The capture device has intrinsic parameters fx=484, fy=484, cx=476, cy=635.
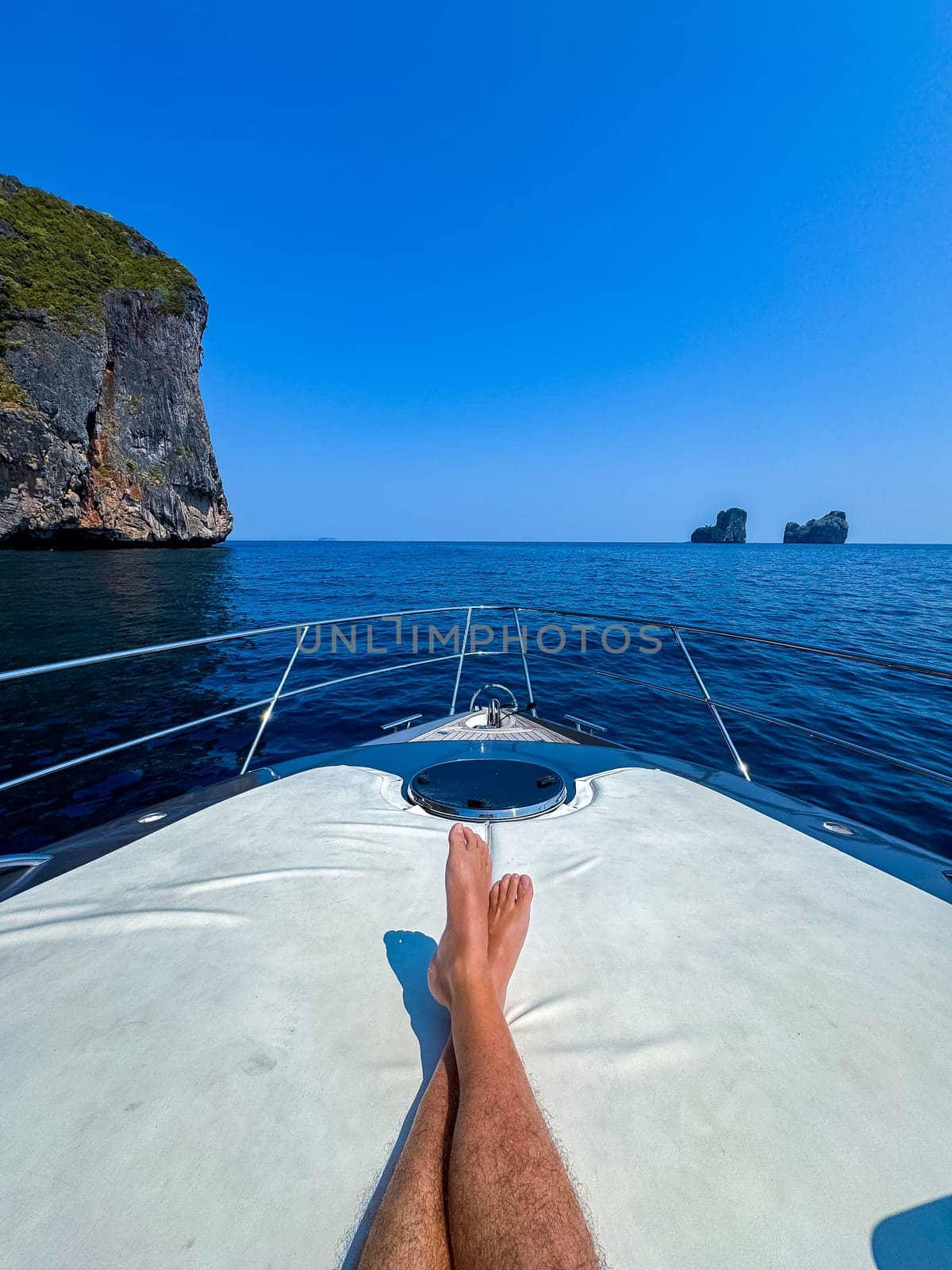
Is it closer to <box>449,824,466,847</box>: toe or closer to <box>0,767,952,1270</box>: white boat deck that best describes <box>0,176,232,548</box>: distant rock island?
<box>0,767,952,1270</box>: white boat deck

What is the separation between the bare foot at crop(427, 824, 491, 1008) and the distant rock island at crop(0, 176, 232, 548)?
119 feet

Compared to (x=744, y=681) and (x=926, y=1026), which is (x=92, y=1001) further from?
(x=744, y=681)

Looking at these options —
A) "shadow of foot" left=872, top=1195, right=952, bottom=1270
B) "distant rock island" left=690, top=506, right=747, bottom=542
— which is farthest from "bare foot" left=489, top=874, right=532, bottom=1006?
"distant rock island" left=690, top=506, right=747, bottom=542

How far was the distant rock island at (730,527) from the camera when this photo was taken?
349 feet

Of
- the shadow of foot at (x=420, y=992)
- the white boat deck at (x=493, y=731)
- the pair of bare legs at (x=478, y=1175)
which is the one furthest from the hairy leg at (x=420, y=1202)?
the white boat deck at (x=493, y=731)

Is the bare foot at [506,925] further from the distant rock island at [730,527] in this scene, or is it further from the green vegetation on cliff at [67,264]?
the distant rock island at [730,527]

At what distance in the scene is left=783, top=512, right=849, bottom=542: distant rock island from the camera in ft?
339

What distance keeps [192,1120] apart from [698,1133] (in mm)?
947

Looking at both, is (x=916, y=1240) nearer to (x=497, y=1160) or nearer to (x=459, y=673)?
(x=497, y=1160)

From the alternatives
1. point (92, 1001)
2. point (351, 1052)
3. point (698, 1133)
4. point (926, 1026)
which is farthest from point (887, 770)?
point (92, 1001)

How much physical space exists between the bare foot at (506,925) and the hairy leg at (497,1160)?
0.04 metres

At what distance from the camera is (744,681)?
8.57 metres

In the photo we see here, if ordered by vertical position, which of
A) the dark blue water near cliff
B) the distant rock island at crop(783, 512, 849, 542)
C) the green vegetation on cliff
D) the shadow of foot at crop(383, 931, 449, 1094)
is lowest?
the dark blue water near cliff

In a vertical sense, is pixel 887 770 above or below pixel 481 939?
below
